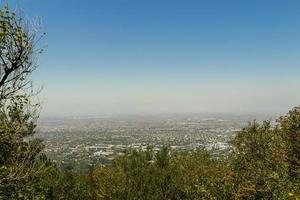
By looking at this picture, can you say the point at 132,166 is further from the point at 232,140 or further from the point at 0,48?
the point at 0,48

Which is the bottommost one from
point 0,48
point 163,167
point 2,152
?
point 163,167

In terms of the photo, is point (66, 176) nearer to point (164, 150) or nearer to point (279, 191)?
point (164, 150)

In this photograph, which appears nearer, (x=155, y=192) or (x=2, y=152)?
(x=2, y=152)

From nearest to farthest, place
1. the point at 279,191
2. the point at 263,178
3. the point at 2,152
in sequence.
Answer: the point at 2,152 < the point at 279,191 < the point at 263,178

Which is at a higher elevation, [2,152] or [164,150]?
[2,152]

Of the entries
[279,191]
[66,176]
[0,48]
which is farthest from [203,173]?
[0,48]

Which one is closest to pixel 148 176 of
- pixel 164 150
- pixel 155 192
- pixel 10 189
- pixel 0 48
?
pixel 155 192

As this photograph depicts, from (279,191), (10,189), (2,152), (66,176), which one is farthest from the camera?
(66,176)
